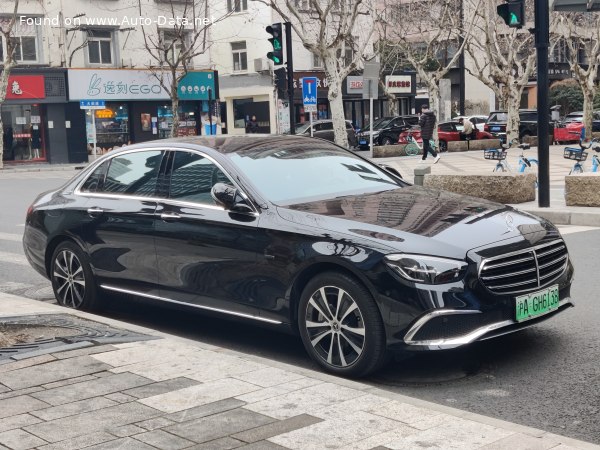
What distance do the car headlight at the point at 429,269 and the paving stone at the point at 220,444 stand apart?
5.23 feet

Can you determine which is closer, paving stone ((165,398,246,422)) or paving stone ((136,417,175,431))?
paving stone ((136,417,175,431))

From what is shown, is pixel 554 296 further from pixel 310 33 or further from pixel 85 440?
pixel 310 33

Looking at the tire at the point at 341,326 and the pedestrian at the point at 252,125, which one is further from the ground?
the pedestrian at the point at 252,125

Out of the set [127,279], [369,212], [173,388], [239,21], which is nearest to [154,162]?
[127,279]

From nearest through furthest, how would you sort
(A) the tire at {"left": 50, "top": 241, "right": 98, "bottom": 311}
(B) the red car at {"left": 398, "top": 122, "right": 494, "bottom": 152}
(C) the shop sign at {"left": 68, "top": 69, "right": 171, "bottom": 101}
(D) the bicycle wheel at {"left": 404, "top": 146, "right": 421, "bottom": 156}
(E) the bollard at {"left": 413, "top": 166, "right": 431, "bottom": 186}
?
(A) the tire at {"left": 50, "top": 241, "right": 98, "bottom": 311}, (E) the bollard at {"left": 413, "top": 166, "right": 431, "bottom": 186}, (D) the bicycle wheel at {"left": 404, "top": 146, "right": 421, "bottom": 156}, (C) the shop sign at {"left": 68, "top": 69, "right": 171, "bottom": 101}, (B) the red car at {"left": 398, "top": 122, "right": 494, "bottom": 152}

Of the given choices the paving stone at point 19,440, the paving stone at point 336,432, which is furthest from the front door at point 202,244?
→ the paving stone at point 19,440

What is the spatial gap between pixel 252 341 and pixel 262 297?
84 centimetres

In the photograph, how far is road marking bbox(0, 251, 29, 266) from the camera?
11.2m

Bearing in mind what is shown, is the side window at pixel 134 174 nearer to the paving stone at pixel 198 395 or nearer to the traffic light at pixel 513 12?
the paving stone at pixel 198 395

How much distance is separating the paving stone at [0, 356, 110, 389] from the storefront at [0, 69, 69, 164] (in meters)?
36.6

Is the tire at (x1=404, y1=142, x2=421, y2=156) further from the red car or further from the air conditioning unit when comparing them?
the air conditioning unit

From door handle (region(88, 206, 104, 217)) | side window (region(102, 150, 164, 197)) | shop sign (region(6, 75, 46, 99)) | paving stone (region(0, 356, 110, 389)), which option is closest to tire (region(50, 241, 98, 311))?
door handle (region(88, 206, 104, 217))

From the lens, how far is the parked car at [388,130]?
145 ft

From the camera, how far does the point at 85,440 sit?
4.35 metres
